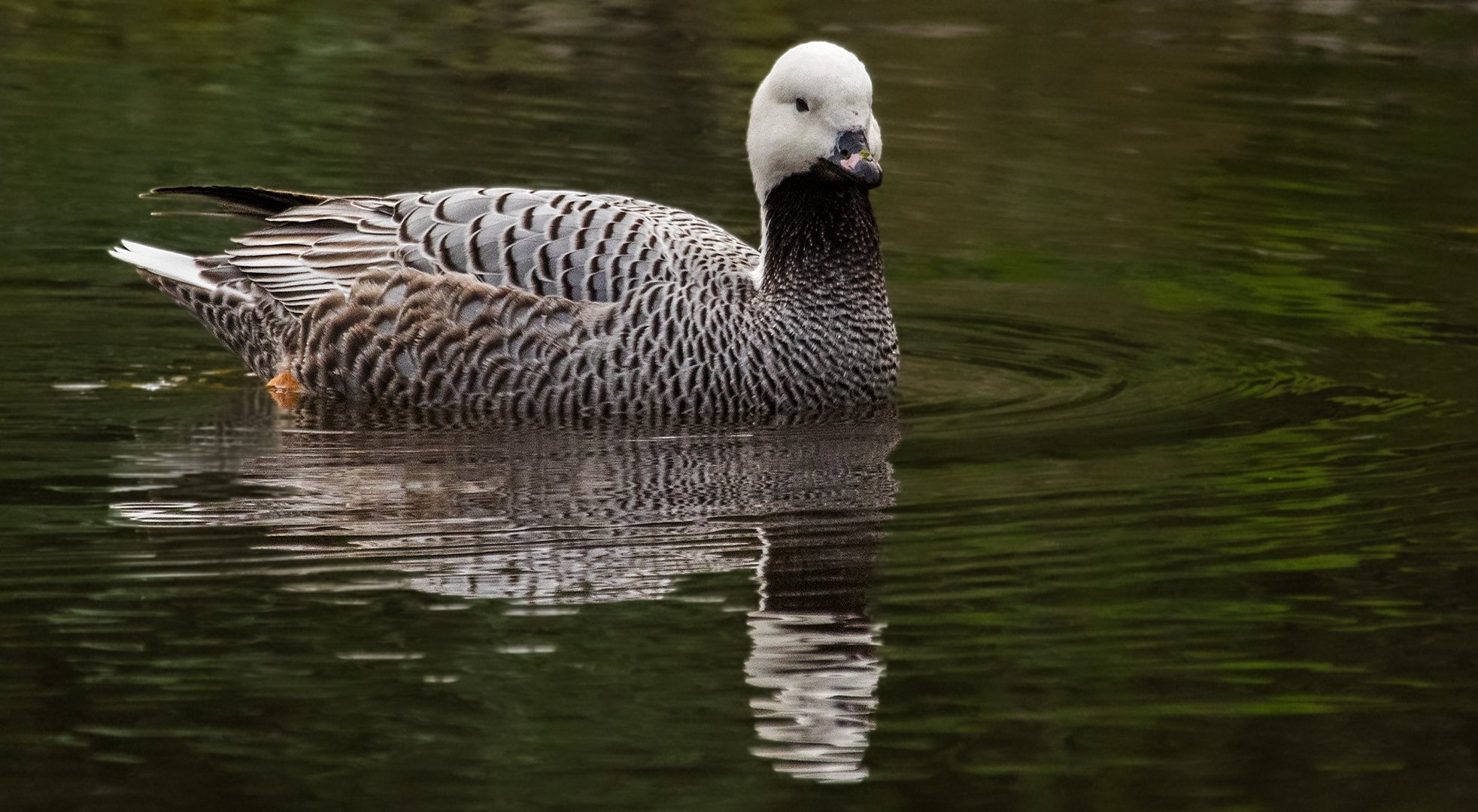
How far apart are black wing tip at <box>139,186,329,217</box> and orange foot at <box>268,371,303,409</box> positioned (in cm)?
90

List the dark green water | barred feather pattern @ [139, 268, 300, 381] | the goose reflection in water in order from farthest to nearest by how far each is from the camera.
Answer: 1. barred feather pattern @ [139, 268, 300, 381]
2. the goose reflection in water
3. the dark green water

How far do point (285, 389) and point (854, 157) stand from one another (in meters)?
2.92

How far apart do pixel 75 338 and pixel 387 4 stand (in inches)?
369

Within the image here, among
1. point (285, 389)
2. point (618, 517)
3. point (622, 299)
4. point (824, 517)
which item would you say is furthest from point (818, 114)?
point (285, 389)

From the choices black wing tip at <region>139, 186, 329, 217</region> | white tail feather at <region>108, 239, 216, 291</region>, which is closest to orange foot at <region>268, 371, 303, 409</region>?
white tail feather at <region>108, 239, 216, 291</region>

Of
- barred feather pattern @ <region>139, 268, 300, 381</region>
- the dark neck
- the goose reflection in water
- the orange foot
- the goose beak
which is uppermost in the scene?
the goose beak

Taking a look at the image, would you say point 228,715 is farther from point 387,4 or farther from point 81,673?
point 387,4

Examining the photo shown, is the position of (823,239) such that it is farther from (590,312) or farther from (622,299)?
(590,312)

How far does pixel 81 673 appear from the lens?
604 centimetres

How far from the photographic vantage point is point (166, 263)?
10562mm

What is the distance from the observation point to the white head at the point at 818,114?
30.4 ft

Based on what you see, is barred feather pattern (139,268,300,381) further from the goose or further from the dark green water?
the dark green water

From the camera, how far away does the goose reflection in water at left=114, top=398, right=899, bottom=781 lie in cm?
625

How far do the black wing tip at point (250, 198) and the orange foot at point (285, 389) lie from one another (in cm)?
90
